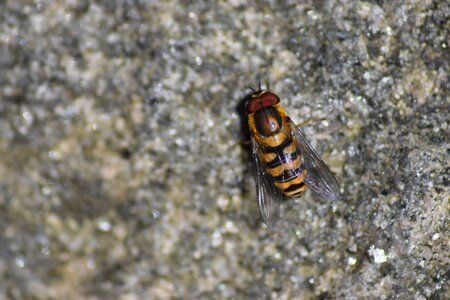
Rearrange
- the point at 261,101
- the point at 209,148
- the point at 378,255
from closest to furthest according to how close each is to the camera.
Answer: the point at 261,101
the point at 209,148
the point at 378,255

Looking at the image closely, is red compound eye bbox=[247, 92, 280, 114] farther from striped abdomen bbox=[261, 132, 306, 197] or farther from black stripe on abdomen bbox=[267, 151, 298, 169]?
black stripe on abdomen bbox=[267, 151, 298, 169]

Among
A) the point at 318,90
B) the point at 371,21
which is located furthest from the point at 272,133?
the point at 371,21

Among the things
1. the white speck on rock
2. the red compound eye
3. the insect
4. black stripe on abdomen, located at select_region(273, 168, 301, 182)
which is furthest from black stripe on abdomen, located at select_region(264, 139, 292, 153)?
the white speck on rock

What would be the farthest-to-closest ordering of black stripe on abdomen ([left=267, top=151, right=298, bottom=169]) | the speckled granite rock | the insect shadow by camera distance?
the insect shadow → black stripe on abdomen ([left=267, top=151, right=298, bottom=169]) → the speckled granite rock

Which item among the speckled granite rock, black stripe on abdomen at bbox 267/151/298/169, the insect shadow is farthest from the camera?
the insect shadow

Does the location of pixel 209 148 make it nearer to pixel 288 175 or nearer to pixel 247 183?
pixel 247 183

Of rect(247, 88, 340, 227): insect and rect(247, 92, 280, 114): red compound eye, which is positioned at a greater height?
rect(247, 92, 280, 114): red compound eye

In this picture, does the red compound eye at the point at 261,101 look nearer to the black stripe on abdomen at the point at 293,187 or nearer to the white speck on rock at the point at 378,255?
the black stripe on abdomen at the point at 293,187

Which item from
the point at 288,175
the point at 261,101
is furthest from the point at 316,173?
the point at 261,101
